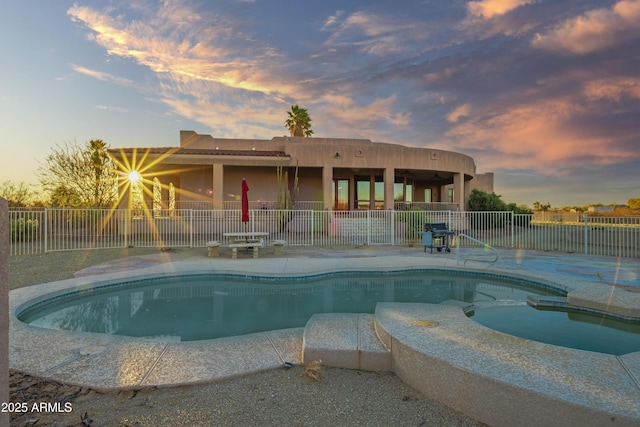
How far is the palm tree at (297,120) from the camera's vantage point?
29.3m

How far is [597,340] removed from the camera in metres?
4.44

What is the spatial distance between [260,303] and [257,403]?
395cm

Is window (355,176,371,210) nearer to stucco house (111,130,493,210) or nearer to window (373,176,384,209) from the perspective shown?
stucco house (111,130,493,210)

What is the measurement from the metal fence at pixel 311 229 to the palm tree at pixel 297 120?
13338mm

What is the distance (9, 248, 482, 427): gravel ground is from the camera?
2.57 metres

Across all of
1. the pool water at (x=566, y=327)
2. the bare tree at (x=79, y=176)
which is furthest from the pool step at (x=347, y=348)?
the bare tree at (x=79, y=176)

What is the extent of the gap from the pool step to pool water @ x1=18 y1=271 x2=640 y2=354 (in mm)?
1634

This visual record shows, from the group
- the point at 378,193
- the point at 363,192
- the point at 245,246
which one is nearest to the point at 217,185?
the point at 245,246

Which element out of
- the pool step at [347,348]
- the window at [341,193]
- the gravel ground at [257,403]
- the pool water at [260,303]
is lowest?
the pool water at [260,303]

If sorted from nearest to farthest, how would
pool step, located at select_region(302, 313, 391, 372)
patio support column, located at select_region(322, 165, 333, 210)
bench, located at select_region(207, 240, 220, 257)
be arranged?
pool step, located at select_region(302, 313, 391, 372), bench, located at select_region(207, 240, 220, 257), patio support column, located at select_region(322, 165, 333, 210)

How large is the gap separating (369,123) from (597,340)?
67.4 ft

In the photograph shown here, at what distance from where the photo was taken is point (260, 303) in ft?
22.0

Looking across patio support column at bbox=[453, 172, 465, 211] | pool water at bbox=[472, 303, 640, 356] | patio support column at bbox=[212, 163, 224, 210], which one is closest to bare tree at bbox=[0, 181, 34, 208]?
patio support column at bbox=[212, 163, 224, 210]

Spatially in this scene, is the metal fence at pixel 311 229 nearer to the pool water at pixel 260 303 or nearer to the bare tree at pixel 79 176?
the bare tree at pixel 79 176
